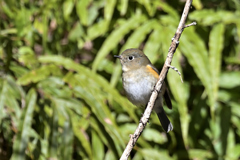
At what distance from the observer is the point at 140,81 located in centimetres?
211

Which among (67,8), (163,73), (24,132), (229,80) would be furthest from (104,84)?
(163,73)

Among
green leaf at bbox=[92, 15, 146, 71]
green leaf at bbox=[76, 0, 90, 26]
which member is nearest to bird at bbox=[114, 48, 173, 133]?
green leaf at bbox=[92, 15, 146, 71]

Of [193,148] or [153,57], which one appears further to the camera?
[193,148]

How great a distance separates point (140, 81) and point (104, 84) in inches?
19.7

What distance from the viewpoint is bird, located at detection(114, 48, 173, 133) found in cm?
208

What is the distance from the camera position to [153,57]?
2.52 meters

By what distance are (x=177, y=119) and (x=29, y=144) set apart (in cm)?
116

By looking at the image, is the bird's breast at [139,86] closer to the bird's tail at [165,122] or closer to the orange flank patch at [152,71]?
the orange flank patch at [152,71]

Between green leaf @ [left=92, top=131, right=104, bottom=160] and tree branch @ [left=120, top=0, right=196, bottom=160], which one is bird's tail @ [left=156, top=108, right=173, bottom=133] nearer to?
green leaf @ [left=92, top=131, right=104, bottom=160]

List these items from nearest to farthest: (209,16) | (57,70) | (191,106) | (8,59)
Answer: (8,59), (57,70), (209,16), (191,106)

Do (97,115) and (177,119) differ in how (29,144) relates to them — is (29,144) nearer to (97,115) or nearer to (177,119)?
(97,115)

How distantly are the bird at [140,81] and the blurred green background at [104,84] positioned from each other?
255mm

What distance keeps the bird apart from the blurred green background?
26 cm

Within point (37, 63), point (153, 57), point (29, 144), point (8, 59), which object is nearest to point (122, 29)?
point (153, 57)
